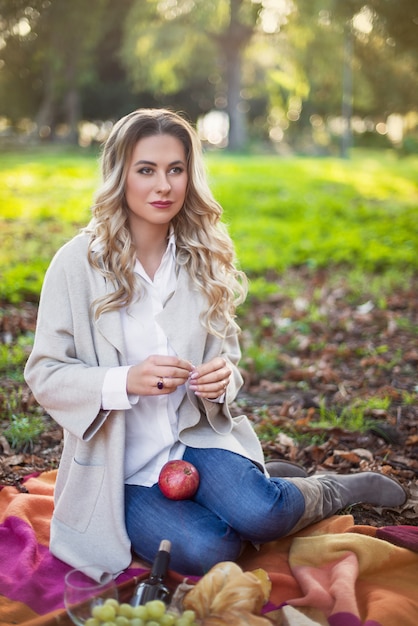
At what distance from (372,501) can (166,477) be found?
43.1 inches

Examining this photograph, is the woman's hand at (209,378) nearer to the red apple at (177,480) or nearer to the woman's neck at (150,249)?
the red apple at (177,480)

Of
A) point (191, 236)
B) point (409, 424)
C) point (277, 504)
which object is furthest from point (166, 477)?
point (409, 424)

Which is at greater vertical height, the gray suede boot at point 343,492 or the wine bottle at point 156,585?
the wine bottle at point 156,585

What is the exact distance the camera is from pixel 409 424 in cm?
421

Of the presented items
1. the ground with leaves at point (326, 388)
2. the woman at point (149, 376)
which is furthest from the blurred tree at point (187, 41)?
the woman at point (149, 376)

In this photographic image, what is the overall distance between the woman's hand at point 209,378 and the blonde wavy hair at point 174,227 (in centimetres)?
26

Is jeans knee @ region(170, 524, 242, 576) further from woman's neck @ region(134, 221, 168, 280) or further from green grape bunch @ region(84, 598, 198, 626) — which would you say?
woman's neck @ region(134, 221, 168, 280)

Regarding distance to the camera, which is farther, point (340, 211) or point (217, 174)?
point (217, 174)

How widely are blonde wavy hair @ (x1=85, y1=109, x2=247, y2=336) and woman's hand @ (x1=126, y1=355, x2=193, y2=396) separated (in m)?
0.31

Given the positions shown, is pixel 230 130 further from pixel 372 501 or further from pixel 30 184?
pixel 372 501

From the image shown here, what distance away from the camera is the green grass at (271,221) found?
779 cm

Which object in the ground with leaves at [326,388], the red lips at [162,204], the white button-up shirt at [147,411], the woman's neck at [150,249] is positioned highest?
the red lips at [162,204]

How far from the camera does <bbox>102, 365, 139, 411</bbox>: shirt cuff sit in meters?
2.55

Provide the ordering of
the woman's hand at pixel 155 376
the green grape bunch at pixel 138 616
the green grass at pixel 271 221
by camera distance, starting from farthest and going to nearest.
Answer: the green grass at pixel 271 221 < the woman's hand at pixel 155 376 < the green grape bunch at pixel 138 616
